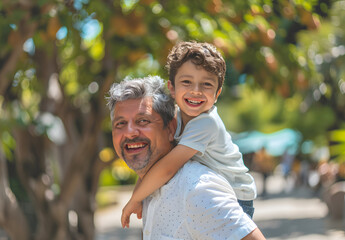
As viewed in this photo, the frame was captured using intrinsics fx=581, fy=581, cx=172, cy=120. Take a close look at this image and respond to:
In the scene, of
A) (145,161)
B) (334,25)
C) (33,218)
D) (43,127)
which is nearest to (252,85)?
(43,127)

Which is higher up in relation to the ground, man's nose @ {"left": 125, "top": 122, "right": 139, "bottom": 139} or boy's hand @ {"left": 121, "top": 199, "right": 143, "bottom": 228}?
man's nose @ {"left": 125, "top": 122, "right": 139, "bottom": 139}

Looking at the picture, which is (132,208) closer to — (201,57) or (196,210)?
(196,210)

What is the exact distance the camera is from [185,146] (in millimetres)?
2180

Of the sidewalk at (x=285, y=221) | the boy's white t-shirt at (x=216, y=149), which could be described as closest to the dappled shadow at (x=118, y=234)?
the sidewalk at (x=285, y=221)

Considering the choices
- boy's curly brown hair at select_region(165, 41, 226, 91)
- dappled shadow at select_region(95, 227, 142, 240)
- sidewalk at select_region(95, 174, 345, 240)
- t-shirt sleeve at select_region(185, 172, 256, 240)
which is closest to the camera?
t-shirt sleeve at select_region(185, 172, 256, 240)

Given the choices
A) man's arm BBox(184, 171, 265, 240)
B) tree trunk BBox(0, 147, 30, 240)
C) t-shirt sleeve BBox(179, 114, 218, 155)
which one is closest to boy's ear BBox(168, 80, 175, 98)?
t-shirt sleeve BBox(179, 114, 218, 155)

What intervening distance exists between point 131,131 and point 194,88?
293 millimetres

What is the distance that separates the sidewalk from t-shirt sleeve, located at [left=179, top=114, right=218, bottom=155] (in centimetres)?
906

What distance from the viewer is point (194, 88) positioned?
7.13 ft

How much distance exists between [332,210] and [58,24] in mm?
9976

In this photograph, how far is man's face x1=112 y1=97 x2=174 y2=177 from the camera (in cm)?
224

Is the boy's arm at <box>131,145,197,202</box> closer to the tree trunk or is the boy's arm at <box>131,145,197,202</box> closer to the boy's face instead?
the boy's face

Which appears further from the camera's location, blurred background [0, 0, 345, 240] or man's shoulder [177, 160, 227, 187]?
blurred background [0, 0, 345, 240]

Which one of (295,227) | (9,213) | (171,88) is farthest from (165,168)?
(295,227)
